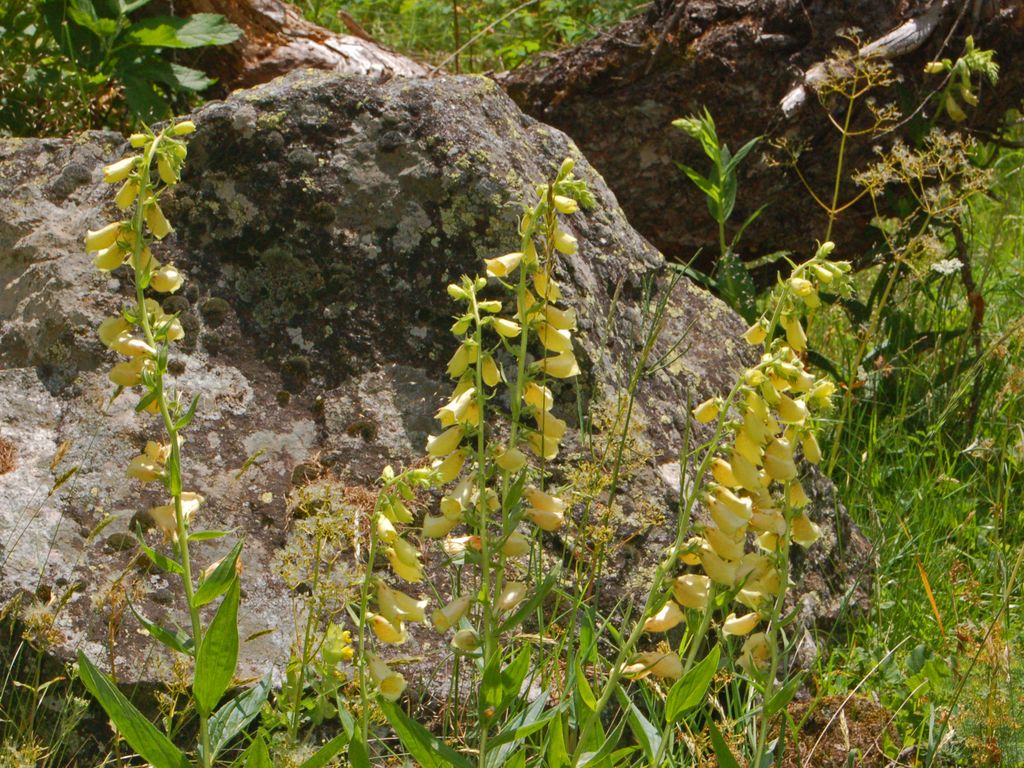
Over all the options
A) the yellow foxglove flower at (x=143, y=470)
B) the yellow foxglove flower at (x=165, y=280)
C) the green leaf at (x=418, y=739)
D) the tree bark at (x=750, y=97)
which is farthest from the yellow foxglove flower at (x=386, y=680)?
the tree bark at (x=750, y=97)

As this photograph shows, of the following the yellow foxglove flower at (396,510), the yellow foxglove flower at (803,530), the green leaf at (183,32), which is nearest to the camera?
the yellow foxglove flower at (396,510)

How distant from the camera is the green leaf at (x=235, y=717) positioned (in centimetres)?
197

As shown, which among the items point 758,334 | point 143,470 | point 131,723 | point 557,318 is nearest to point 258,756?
point 131,723

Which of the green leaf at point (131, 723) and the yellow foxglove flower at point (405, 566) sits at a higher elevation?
the yellow foxglove flower at point (405, 566)

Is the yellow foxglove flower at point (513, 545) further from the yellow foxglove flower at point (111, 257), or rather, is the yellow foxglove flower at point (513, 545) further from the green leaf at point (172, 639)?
the yellow foxglove flower at point (111, 257)

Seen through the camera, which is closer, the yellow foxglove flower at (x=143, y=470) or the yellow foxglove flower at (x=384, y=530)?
the yellow foxglove flower at (x=384, y=530)

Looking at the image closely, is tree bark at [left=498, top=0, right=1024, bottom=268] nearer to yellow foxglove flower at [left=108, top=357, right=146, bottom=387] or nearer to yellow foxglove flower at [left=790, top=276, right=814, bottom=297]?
yellow foxglove flower at [left=790, top=276, right=814, bottom=297]

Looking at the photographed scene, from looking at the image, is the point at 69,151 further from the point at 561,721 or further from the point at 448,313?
the point at 561,721

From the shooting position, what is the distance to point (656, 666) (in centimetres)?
178

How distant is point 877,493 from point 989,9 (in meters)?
2.02

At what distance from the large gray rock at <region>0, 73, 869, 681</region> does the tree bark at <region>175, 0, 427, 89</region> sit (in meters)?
1.79

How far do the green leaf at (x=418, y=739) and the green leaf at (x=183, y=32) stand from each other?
123 inches

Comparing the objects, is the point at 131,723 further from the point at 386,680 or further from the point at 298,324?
the point at 298,324

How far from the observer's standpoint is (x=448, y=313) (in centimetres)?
287
